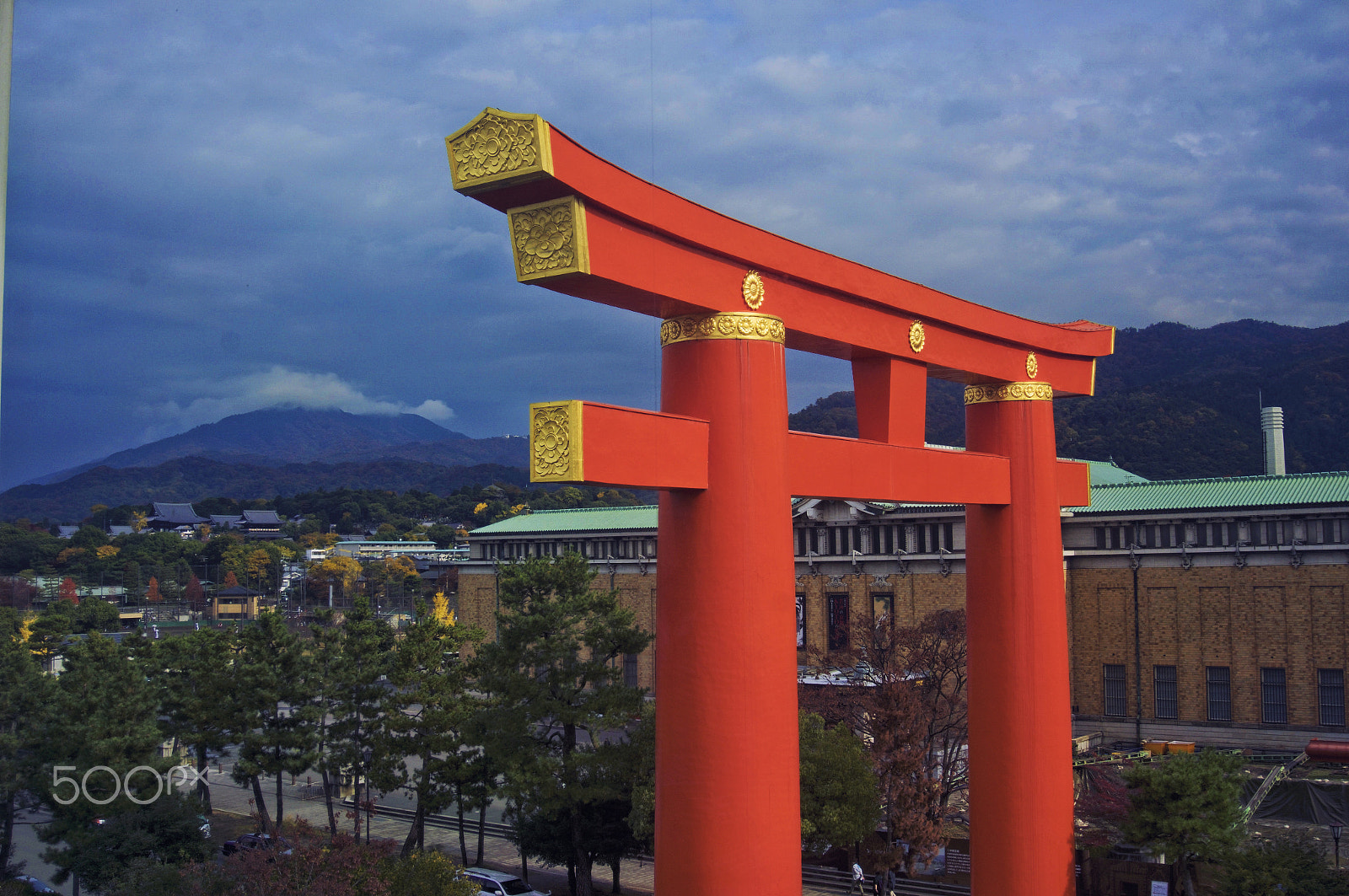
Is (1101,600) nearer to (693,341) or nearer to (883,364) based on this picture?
(883,364)

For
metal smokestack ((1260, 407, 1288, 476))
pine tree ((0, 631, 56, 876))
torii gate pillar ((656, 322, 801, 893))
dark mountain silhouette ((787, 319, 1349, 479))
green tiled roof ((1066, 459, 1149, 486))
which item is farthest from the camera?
dark mountain silhouette ((787, 319, 1349, 479))

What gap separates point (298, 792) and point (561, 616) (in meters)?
21.1

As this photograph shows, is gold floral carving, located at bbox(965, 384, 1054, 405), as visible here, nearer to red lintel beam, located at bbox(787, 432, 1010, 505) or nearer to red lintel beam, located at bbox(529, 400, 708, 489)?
red lintel beam, located at bbox(787, 432, 1010, 505)

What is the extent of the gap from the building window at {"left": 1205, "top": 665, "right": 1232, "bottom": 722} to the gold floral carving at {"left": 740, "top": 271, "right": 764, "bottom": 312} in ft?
111

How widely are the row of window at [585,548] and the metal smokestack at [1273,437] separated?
1259 inches

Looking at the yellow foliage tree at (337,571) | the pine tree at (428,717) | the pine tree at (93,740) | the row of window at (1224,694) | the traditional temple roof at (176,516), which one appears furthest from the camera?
the traditional temple roof at (176,516)

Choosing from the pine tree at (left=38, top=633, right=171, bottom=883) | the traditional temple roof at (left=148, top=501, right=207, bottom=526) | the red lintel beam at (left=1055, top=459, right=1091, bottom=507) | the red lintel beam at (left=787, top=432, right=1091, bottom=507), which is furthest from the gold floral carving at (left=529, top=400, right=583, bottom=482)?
the traditional temple roof at (left=148, top=501, right=207, bottom=526)

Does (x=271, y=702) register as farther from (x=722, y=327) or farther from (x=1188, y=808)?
(x=722, y=327)

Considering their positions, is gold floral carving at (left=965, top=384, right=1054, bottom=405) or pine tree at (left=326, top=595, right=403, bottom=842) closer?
gold floral carving at (left=965, top=384, right=1054, bottom=405)

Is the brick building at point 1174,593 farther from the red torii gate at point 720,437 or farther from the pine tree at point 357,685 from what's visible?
the red torii gate at point 720,437

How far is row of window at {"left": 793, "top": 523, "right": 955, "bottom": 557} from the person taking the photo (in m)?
41.6

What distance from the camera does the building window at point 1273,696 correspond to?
3559 cm

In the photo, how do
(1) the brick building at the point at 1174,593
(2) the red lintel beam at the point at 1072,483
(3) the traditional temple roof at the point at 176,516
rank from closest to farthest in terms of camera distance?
(2) the red lintel beam at the point at 1072,483
(1) the brick building at the point at 1174,593
(3) the traditional temple roof at the point at 176,516

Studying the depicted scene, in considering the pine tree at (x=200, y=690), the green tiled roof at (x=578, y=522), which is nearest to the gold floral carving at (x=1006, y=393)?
the pine tree at (x=200, y=690)
